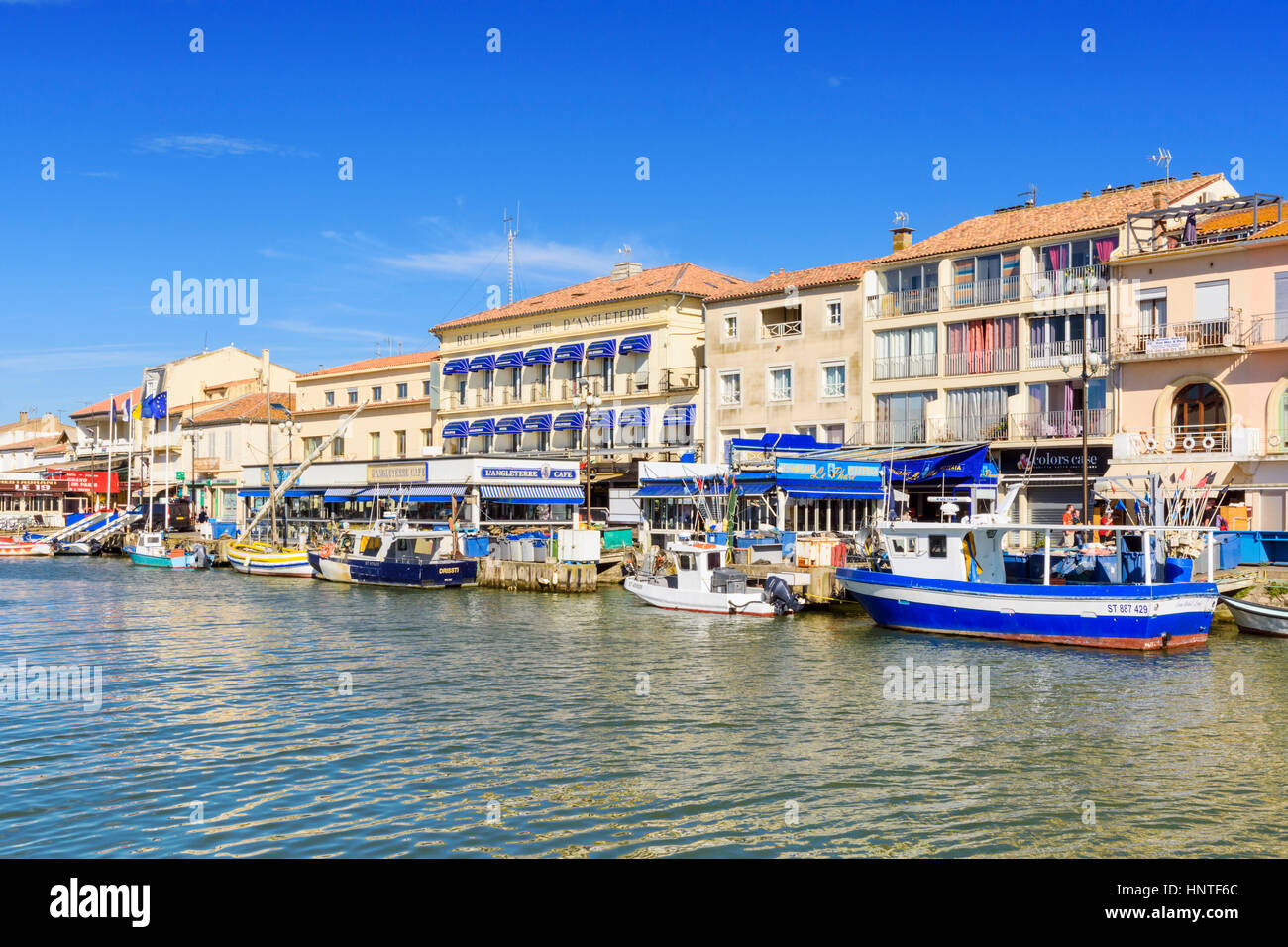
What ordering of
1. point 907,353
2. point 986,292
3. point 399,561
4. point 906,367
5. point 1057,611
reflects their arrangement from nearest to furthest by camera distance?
point 1057,611 < point 399,561 < point 986,292 < point 906,367 < point 907,353

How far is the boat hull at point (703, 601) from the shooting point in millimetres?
35156

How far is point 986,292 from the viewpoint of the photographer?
159 feet

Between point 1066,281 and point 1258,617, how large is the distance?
20.1m

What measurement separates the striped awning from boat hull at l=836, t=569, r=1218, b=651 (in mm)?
26010

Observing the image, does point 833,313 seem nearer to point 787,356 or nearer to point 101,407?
point 787,356

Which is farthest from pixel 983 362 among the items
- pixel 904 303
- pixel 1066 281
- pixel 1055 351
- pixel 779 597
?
pixel 779 597

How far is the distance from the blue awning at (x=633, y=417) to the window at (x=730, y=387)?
4647 millimetres

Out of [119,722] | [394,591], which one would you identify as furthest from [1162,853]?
[394,591]

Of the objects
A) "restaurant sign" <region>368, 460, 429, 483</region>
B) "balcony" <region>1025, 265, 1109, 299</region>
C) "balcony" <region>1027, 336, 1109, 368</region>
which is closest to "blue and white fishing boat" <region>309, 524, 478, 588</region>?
"restaurant sign" <region>368, 460, 429, 483</region>

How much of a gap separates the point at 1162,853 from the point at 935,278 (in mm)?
40978

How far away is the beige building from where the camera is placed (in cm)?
5984

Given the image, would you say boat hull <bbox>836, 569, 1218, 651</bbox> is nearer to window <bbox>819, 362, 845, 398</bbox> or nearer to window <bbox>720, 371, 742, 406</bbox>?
window <bbox>819, 362, 845, 398</bbox>

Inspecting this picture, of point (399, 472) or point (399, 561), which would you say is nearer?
point (399, 561)
